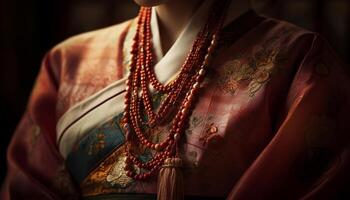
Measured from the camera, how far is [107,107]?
1.10 meters

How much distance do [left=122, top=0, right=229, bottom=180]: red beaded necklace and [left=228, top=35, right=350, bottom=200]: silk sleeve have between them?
0.14m

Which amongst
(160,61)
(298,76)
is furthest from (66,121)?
(298,76)

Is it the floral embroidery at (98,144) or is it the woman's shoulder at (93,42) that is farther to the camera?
the woman's shoulder at (93,42)

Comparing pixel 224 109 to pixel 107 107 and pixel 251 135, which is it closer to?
pixel 251 135

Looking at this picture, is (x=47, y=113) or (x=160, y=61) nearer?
(x=160, y=61)

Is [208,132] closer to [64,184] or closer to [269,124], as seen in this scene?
[269,124]

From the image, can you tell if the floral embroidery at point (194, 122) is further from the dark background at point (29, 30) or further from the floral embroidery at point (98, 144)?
the dark background at point (29, 30)

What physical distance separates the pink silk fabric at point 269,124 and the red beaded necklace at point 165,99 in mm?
19

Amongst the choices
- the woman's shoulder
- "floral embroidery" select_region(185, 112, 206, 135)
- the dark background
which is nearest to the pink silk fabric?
"floral embroidery" select_region(185, 112, 206, 135)

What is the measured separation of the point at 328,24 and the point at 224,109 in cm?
56

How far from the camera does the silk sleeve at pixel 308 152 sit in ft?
3.11

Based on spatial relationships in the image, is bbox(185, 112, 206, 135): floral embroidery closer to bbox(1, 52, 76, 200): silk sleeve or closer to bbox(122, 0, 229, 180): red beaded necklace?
bbox(122, 0, 229, 180): red beaded necklace

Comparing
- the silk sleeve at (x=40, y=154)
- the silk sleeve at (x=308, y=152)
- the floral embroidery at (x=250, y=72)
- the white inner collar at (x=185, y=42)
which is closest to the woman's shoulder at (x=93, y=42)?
the silk sleeve at (x=40, y=154)

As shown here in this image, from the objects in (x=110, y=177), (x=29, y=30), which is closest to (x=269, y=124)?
(x=110, y=177)
